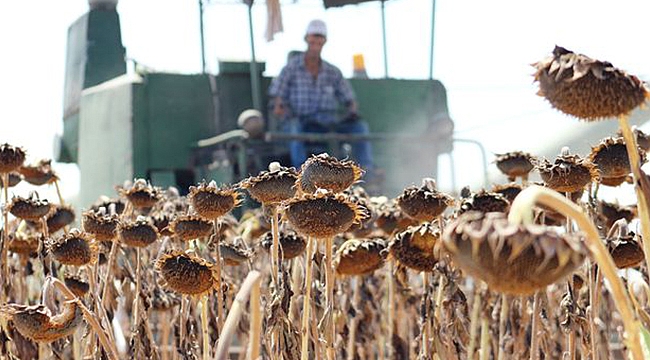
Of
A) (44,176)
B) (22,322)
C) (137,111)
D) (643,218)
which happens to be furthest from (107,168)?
(643,218)

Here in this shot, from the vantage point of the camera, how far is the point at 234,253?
136 inches

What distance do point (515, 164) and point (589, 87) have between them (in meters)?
2.04

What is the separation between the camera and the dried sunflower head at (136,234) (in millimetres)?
3227

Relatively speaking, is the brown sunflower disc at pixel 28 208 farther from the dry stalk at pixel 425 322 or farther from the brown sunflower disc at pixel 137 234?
the dry stalk at pixel 425 322

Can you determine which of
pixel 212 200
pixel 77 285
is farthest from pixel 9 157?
pixel 212 200

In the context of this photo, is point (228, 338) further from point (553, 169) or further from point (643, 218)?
point (553, 169)

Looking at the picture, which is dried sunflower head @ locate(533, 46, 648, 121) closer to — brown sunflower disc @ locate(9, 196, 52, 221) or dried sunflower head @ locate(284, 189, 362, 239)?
dried sunflower head @ locate(284, 189, 362, 239)

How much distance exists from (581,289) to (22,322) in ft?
5.95

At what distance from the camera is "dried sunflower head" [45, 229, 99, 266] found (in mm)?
3066

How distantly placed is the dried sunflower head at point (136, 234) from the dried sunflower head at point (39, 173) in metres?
1.31

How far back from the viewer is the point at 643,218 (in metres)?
1.47

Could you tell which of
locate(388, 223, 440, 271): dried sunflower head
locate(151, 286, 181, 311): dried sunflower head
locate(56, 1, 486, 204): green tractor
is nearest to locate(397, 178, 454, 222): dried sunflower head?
locate(388, 223, 440, 271): dried sunflower head

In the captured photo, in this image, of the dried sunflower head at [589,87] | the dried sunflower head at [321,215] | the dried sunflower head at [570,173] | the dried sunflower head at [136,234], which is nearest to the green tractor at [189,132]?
the dried sunflower head at [136,234]

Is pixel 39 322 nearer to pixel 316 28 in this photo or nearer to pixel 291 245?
pixel 291 245
